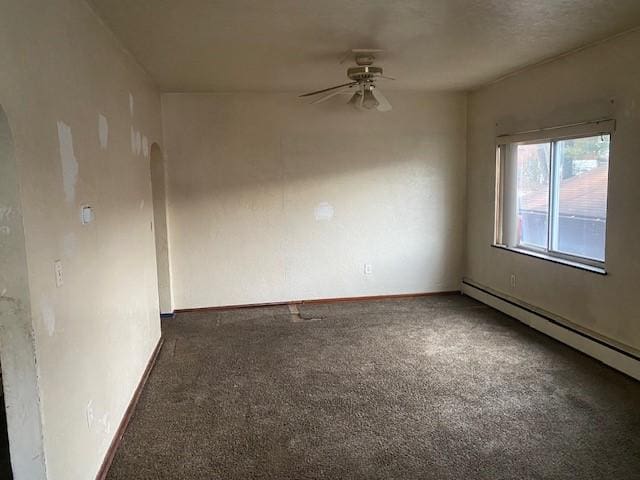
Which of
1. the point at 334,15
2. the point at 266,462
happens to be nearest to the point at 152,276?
the point at 266,462

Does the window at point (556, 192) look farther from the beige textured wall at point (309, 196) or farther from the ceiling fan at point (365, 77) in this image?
the ceiling fan at point (365, 77)

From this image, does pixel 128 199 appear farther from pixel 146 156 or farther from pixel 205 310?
pixel 205 310

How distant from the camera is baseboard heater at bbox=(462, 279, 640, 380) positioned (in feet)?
11.2

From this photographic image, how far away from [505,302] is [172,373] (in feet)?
11.1

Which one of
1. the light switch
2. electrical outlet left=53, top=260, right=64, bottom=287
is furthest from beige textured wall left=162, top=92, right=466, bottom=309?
electrical outlet left=53, top=260, right=64, bottom=287

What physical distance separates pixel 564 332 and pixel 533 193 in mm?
1390

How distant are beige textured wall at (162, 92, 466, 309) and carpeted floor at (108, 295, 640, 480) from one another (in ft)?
3.26

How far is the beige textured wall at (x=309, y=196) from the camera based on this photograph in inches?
207

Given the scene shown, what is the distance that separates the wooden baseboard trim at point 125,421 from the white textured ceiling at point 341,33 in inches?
94.5

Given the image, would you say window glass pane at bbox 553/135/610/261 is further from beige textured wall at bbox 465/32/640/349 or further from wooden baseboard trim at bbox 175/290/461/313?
wooden baseboard trim at bbox 175/290/461/313

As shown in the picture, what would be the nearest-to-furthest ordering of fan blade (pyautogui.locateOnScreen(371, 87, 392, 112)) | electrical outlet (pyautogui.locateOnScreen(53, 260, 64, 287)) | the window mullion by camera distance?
electrical outlet (pyautogui.locateOnScreen(53, 260, 64, 287)) < fan blade (pyautogui.locateOnScreen(371, 87, 392, 112)) < the window mullion

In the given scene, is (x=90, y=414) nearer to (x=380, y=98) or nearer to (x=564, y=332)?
(x=380, y=98)

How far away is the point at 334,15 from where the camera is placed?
281cm

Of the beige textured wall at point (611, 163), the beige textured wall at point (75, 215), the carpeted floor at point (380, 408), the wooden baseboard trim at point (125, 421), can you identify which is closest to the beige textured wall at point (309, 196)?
the beige textured wall at point (611, 163)
